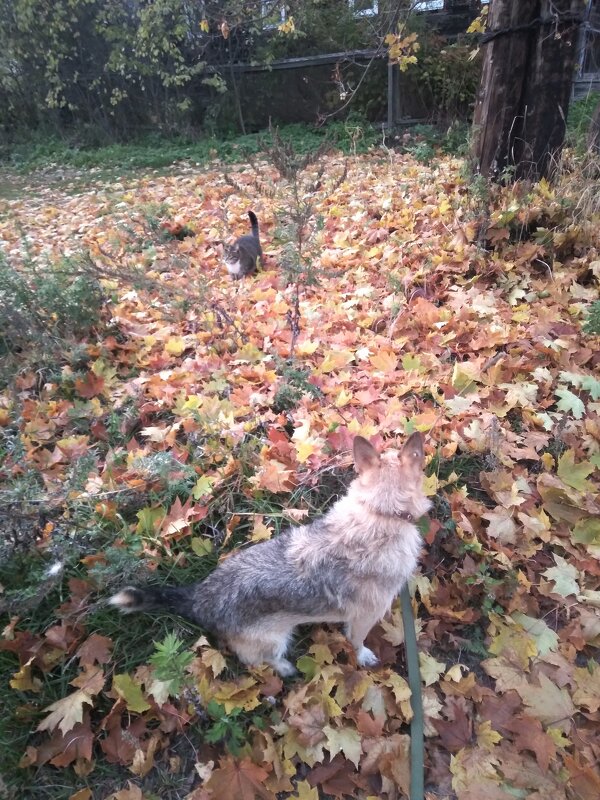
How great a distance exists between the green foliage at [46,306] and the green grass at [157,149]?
297 inches

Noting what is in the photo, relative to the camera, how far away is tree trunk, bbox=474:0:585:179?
4.11 metres

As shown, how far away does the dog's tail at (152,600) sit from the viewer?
Result: 212 cm

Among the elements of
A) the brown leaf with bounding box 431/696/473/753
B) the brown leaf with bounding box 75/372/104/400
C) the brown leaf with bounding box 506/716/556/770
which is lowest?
the brown leaf with bounding box 431/696/473/753

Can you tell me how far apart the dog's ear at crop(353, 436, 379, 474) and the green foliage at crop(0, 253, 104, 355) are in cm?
297

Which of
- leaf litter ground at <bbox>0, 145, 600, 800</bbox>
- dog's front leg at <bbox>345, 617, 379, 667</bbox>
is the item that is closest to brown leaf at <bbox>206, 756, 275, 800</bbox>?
leaf litter ground at <bbox>0, 145, 600, 800</bbox>

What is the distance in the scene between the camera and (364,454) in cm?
213

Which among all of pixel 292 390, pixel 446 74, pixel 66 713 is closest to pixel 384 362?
pixel 292 390

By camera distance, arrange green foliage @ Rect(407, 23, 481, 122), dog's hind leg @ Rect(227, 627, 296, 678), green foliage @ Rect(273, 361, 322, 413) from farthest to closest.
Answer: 1. green foliage @ Rect(407, 23, 481, 122)
2. green foliage @ Rect(273, 361, 322, 413)
3. dog's hind leg @ Rect(227, 627, 296, 678)

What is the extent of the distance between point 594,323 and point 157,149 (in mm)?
12771

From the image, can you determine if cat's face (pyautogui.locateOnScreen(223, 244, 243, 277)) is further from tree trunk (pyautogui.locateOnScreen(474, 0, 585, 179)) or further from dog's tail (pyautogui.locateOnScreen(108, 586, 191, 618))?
dog's tail (pyautogui.locateOnScreen(108, 586, 191, 618))

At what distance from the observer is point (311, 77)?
1239cm

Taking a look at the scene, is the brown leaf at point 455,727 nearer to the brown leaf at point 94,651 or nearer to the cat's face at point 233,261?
the brown leaf at point 94,651

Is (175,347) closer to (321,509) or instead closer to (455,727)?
(321,509)

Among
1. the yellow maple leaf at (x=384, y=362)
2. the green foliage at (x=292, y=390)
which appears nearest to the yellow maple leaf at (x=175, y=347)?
the green foliage at (x=292, y=390)
